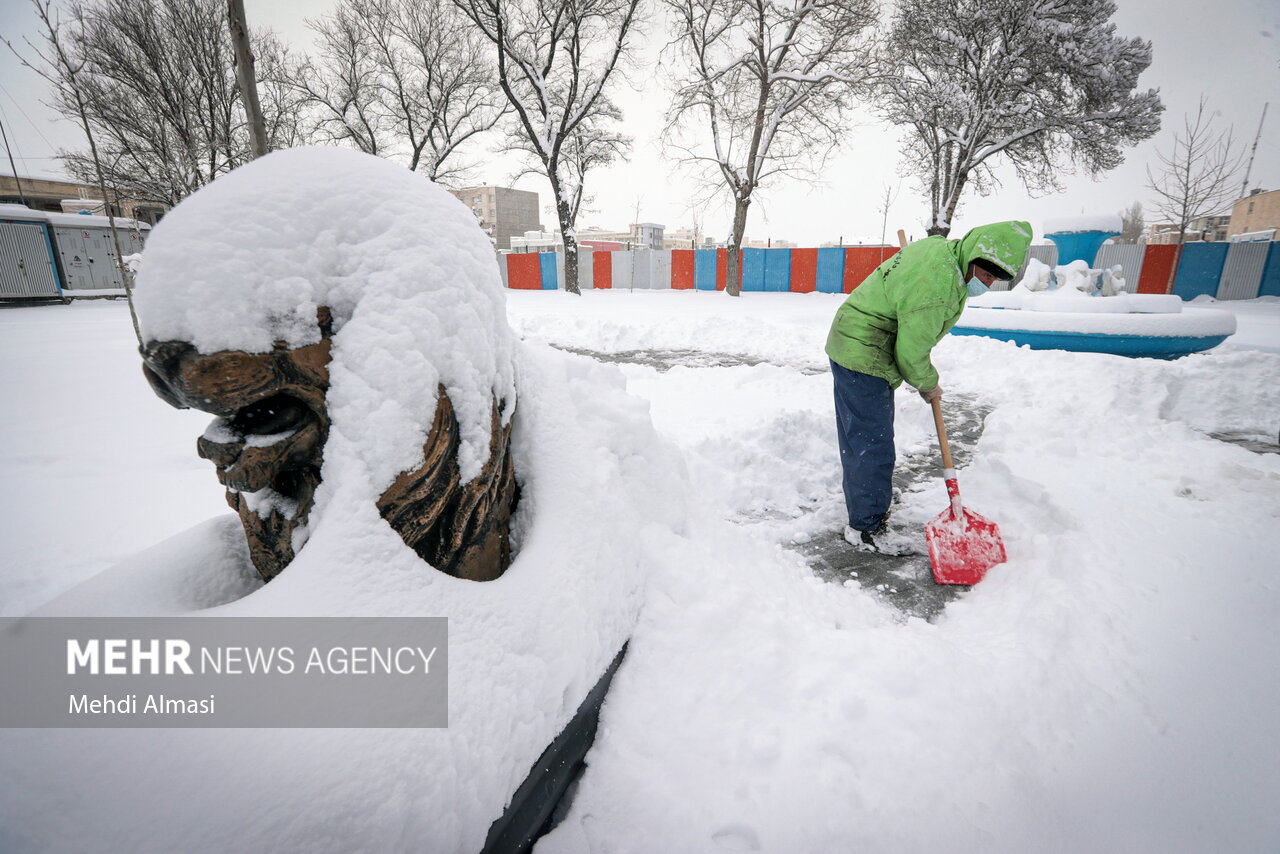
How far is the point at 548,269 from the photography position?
873 inches

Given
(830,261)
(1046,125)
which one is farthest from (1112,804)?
(830,261)

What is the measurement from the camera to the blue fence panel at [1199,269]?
15.4 metres

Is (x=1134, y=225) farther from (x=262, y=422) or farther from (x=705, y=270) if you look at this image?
(x=262, y=422)

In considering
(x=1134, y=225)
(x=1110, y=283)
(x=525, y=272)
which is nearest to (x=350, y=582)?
(x=1110, y=283)

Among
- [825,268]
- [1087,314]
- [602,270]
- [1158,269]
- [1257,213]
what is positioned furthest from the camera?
[1257,213]

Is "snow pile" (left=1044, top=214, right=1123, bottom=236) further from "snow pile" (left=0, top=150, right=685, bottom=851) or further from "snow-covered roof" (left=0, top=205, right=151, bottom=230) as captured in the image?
"snow-covered roof" (left=0, top=205, right=151, bottom=230)

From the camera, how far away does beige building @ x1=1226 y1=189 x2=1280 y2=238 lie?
101 feet

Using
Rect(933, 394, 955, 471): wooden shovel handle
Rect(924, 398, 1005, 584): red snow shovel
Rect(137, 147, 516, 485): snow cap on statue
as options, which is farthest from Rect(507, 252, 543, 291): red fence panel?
Rect(137, 147, 516, 485): snow cap on statue

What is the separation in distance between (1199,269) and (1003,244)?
798 inches

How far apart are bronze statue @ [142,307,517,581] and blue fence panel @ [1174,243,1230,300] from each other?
22.5m

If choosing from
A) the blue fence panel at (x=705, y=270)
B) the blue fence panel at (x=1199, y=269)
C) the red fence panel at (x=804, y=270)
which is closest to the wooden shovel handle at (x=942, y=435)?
the red fence panel at (x=804, y=270)

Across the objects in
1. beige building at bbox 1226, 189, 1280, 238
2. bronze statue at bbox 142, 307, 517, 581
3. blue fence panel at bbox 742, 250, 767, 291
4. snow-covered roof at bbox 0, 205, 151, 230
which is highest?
beige building at bbox 1226, 189, 1280, 238

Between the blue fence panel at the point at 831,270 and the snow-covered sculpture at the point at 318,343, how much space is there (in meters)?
19.3

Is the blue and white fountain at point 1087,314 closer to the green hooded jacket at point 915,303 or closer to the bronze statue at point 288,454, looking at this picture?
the green hooded jacket at point 915,303
